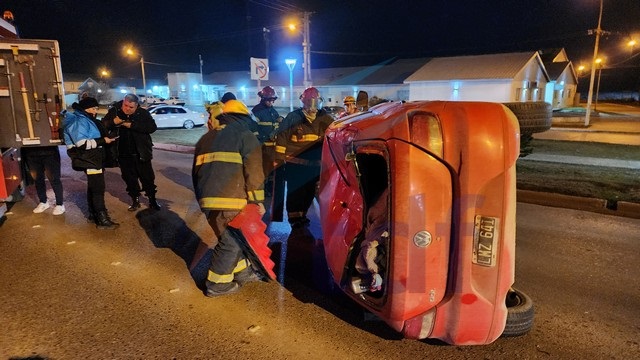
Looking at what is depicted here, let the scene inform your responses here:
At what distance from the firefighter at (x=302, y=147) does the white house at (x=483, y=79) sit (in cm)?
2880

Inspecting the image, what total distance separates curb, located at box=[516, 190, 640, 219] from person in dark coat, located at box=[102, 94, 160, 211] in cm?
593

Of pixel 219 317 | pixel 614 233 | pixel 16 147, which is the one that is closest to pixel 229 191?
pixel 219 317

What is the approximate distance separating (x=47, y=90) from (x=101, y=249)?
3.25 meters

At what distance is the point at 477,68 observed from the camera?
109 ft

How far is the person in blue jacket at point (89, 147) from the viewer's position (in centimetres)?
519

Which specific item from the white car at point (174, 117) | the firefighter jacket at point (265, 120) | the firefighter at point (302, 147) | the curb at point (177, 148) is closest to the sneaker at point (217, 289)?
the firefighter at point (302, 147)

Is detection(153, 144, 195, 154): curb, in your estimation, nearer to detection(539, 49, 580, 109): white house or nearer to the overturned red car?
the overturned red car

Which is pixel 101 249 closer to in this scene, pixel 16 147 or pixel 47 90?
pixel 16 147

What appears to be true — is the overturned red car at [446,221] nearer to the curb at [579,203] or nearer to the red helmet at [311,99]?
the red helmet at [311,99]

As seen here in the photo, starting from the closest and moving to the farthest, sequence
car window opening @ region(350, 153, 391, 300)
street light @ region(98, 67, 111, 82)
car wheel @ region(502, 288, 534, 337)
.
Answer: car window opening @ region(350, 153, 391, 300) → car wheel @ region(502, 288, 534, 337) → street light @ region(98, 67, 111, 82)

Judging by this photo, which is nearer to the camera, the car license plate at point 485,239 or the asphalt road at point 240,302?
the car license plate at point 485,239

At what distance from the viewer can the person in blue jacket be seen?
17.0 ft

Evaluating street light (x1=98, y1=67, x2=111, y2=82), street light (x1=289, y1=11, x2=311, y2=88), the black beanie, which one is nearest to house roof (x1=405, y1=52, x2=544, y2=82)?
street light (x1=289, y1=11, x2=311, y2=88)

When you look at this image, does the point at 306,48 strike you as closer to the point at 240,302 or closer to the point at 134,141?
the point at 134,141
